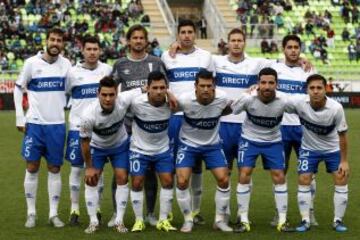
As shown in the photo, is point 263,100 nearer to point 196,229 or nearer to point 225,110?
point 225,110

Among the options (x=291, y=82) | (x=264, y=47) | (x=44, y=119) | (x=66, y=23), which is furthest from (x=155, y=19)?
(x=44, y=119)

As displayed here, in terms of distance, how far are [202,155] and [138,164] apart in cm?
83

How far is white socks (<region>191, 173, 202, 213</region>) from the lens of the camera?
34.1ft

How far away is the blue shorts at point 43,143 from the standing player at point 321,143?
3034 mm

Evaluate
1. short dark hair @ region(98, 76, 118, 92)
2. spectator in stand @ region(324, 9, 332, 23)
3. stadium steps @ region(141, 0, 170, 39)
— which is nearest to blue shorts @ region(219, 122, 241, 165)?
short dark hair @ region(98, 76, 118, 92)

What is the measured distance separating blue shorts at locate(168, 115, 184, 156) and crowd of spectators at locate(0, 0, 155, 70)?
82.7ft

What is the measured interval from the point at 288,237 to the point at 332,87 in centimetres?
2547

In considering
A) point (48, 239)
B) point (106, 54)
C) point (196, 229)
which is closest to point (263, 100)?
point (196, 229)

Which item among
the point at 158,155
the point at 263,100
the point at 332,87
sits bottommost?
the point at 332,87

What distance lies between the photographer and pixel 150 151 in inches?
386

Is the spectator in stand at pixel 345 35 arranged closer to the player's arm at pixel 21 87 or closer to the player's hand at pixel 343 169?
the player's hand at pixel 343 169

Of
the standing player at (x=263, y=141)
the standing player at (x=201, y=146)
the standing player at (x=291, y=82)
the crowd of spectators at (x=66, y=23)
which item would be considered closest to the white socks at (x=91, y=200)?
the standing player at (x=201, y=146)

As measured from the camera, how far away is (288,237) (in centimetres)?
930

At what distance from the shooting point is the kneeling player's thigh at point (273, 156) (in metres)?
9.88
